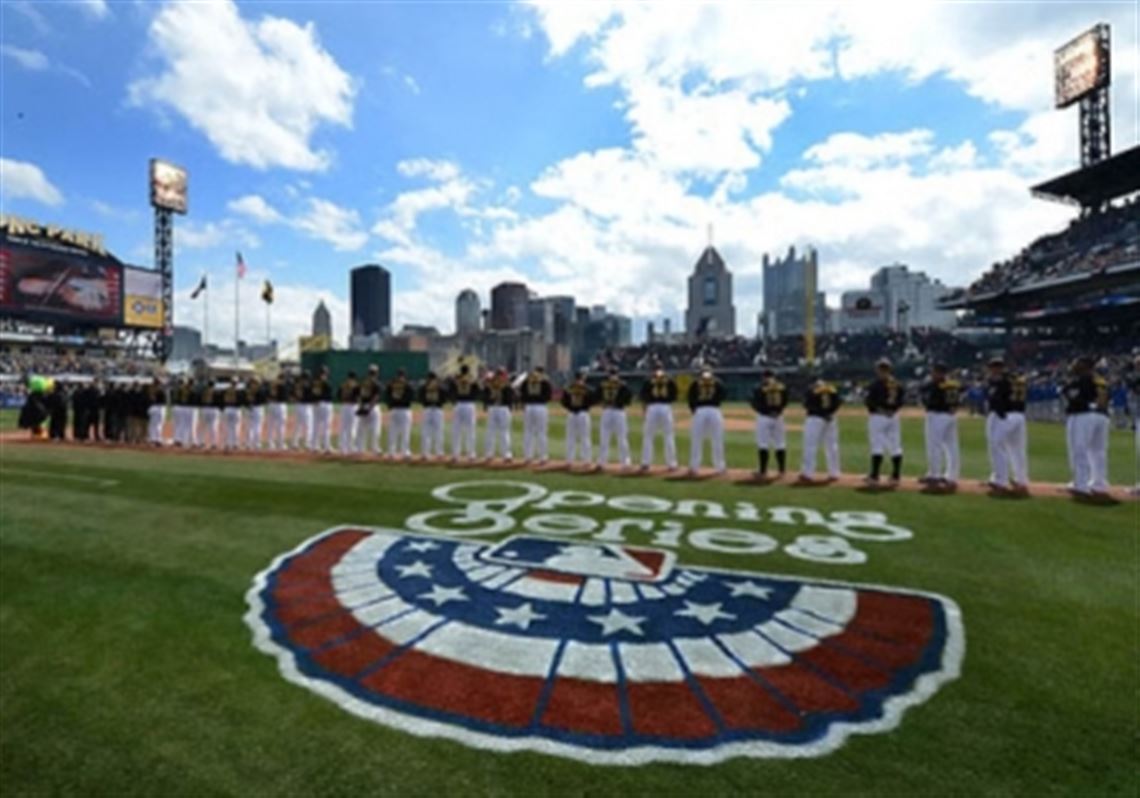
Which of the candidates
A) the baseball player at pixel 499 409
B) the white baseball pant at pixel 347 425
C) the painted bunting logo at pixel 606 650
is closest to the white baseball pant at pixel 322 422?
the white baseball pant at pixel 347 425

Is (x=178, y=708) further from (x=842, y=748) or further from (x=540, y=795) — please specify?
(x=842, y=748)

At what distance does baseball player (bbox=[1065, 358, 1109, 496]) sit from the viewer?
10227mm

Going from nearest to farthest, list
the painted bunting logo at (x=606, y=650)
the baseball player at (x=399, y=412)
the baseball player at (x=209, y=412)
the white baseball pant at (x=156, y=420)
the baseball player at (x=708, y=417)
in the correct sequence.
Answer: the painted bunting logo at (x=606, y=650), the baseball player at (x=708, y=417), the baseball player at (x=399, y=412), the baseball player at (x=209, y=412), the white baseball pant at (x=156, y=420)

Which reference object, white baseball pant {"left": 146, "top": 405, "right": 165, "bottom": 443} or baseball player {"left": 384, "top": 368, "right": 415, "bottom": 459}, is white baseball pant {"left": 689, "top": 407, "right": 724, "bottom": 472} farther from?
white baseball pant {"left": 146, "top": 405, "right": 165, "bottom": 443}

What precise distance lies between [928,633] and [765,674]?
5.11 feet

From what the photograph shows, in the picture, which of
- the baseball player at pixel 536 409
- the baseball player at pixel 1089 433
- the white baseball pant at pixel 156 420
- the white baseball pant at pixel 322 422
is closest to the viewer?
the baseball player at pixel 1089 433

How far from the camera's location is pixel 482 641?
542cm

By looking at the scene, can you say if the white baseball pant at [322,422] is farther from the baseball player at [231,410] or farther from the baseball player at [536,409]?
the baseball player at [536,409]

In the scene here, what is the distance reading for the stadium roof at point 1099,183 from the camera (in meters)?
43.8

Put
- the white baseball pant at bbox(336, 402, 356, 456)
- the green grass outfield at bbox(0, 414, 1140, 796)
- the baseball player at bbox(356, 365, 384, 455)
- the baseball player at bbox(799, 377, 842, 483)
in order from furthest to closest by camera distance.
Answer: the white baseball pant at bbox(336, 402, 356, 456) → the baseball player at bbox(356, 365, 384, 455) → the baseball player at bbox(799, 377, 842, 483) → the green grass outfield at bbox(0, 414, 1140, 796)

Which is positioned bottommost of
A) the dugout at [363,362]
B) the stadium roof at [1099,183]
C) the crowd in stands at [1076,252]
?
the dugout at [363,362]

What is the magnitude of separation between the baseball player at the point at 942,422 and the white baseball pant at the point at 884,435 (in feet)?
1.75

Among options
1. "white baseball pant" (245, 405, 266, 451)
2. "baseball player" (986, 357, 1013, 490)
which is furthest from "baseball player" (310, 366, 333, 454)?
"baseball player" (986, 357, 1013, 490)

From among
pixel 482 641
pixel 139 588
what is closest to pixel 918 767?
pixel 482 641
